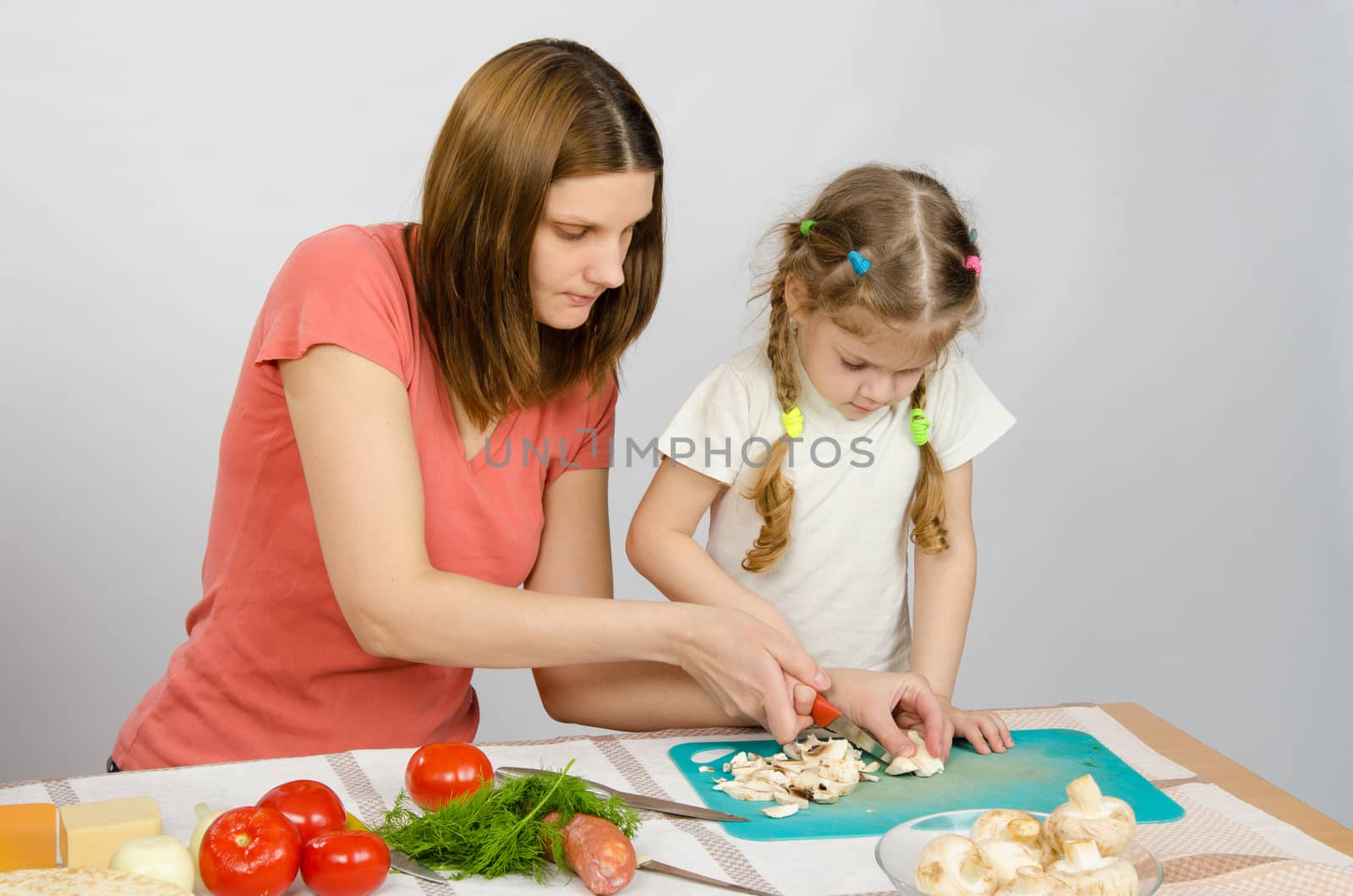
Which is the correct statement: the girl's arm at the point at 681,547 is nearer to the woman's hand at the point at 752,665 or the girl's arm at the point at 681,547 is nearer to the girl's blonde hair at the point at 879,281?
the girl's blonde hair at the point at 879,281

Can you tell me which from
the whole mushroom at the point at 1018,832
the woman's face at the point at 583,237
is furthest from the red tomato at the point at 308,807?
the woman's face at the point at 583,237

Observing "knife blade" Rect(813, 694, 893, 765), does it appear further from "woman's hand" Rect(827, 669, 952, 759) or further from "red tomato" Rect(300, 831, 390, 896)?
"red tomato" Rect(300, 831, 390, 896)

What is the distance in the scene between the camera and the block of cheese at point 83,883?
0.87 meters

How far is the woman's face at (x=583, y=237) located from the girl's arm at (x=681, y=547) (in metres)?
0.33

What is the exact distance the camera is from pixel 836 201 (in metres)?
1.69

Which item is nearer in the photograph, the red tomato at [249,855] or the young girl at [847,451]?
the red tomato at [249,855]

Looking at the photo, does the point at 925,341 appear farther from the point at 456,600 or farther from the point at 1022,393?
the point at 1022,393

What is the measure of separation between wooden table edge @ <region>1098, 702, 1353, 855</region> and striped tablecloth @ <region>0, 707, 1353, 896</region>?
Answer: 23 mm

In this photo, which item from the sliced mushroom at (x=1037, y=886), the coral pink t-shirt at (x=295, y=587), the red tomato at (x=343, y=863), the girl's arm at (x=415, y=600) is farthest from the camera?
the coral pink t-shirt at (x=295, y=587)

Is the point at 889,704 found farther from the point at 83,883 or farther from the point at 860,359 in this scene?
the point at 83,883

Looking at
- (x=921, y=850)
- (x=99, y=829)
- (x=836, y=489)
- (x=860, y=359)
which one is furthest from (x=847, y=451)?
(x=99, y=829)

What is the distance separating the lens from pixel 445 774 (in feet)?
3.76

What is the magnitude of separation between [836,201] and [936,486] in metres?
0.40

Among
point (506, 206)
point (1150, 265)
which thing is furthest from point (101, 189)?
point (1150, 265)
